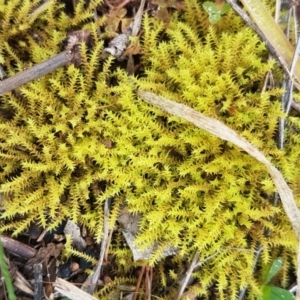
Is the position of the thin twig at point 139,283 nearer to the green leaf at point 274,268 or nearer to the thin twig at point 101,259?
the thin twig at point 101,259

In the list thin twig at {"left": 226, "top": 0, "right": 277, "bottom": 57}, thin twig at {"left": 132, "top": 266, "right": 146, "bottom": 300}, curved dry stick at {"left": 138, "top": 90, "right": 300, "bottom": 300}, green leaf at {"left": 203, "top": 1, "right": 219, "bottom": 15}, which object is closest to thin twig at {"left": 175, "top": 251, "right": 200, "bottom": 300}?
thin twig at {"left": 132, "top": 266, "right": 146, "bottom": 300}

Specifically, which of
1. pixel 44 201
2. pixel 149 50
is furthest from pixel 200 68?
pixel 44 201

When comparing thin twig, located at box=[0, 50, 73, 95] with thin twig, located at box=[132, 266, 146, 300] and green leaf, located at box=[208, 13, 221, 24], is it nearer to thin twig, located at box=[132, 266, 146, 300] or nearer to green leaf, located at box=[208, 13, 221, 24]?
green leaf, located at box=[208, 13, 221, 24]

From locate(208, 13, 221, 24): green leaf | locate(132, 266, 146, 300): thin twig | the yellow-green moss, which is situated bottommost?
locate(132, 266, 146, 300): thin twig

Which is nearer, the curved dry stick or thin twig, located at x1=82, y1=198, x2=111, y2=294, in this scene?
the curved dry stick

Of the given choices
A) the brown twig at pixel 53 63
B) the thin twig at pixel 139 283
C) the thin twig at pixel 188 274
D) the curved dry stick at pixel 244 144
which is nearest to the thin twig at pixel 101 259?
the thin twig at pixel 139 283

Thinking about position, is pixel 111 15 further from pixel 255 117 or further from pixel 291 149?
pixel 291 149

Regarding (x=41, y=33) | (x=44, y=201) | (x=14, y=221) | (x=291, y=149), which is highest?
(x=41, y=33)

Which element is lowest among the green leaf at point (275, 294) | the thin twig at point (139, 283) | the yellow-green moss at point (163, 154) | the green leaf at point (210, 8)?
the thin twig at point (139, 283)
